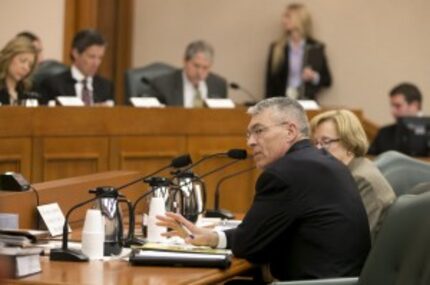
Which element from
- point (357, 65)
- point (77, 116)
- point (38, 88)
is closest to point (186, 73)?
point (38, 88)

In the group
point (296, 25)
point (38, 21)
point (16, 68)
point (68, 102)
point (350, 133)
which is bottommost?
point (350, 133)

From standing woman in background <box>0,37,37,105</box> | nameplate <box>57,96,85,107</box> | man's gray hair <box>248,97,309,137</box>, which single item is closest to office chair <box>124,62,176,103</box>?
standing woman in background <box>0,37,37,105</box>

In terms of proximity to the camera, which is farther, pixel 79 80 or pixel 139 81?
pixel 139 81

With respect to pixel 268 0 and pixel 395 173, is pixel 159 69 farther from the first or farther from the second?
pixel 395 173

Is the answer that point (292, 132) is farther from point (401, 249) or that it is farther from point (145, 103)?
point (145, 103)

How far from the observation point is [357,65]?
12148 mm

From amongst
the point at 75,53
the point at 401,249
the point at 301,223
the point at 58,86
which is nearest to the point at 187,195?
the point at 301,223

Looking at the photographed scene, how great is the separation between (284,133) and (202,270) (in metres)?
0.76

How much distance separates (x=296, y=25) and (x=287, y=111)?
743 cm

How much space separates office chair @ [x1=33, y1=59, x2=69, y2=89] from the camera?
8766mm

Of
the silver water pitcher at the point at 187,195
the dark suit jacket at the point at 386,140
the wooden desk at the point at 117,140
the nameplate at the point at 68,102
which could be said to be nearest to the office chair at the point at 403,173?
the silver water pitcher at the point at 187,195

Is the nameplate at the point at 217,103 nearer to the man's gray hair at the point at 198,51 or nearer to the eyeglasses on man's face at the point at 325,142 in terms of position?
the man's gray hair at the point at 198,51

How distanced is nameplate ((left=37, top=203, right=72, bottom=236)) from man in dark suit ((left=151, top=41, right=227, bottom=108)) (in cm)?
424

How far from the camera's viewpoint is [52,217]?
192 inches
